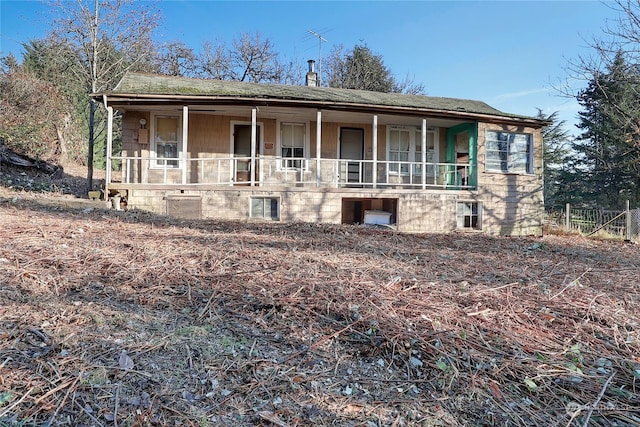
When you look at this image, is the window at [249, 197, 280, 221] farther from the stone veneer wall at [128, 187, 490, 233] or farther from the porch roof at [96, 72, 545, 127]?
the porch roof at [96, 72, 545, 127]

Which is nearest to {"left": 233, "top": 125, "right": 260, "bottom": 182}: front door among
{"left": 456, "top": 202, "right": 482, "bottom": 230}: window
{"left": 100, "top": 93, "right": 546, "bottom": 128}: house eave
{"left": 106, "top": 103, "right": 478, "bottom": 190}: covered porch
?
{"left": 106, "top": 103, "right": 478, "bottom": 190}: covered porch

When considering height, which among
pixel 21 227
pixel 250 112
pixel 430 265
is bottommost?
pixel 430 265

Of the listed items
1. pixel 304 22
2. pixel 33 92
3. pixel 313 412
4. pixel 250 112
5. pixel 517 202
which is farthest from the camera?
pixel 304 22

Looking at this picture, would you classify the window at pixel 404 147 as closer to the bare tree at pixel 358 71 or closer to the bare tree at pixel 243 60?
the bare tree at pixel 358 71

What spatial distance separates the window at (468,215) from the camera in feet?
37.9

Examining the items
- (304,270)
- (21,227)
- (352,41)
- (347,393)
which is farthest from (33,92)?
(352,41)

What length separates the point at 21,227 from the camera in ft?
15.5

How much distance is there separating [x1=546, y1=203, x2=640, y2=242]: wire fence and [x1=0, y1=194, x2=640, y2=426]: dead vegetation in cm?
916

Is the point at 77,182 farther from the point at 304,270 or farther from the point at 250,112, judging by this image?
the point at 304,270

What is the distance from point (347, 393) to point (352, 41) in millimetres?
28417

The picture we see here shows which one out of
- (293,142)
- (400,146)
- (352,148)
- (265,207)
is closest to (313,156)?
(293,142)

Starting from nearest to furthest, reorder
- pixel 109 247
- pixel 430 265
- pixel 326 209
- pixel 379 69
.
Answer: pixel 109 247, pixel 430 265, pixel 326 209, pixel 379 69

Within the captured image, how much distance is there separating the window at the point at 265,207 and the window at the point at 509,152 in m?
6.95

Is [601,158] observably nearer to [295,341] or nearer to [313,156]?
[313,156]
